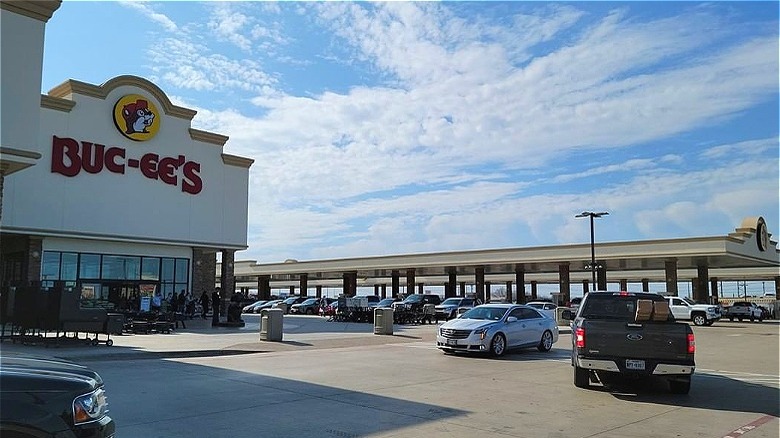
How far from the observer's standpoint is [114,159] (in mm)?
35719

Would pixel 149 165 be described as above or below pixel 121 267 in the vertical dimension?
above

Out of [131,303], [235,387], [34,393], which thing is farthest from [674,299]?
[34,393]

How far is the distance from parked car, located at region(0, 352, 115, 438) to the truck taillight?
8895 millimetres

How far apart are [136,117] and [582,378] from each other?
104 feet

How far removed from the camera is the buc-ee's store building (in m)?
32.9

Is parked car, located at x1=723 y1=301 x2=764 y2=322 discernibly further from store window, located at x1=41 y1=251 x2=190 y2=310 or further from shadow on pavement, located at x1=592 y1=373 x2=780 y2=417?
store window, located at x1=41 y1=251 x2=190 y2=310

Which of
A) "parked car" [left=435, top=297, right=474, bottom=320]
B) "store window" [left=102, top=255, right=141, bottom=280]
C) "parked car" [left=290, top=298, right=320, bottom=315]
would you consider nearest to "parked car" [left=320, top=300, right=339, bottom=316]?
"parked car" [left=290, top=298, right=320, bottom=315]

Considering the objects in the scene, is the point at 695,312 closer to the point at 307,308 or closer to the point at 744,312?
the point at 744,312

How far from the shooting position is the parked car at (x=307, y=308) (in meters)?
55.0

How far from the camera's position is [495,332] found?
18609mm

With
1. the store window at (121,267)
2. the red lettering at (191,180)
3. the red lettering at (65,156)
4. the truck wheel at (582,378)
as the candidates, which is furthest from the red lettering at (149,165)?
the truck wheel at (582,378)

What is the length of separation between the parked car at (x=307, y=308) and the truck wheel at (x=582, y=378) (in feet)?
142

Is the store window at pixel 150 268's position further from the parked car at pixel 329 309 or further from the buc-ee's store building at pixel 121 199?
the parked car at pixel 329 309

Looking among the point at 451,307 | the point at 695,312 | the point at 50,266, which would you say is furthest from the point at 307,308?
the point at 695,312
